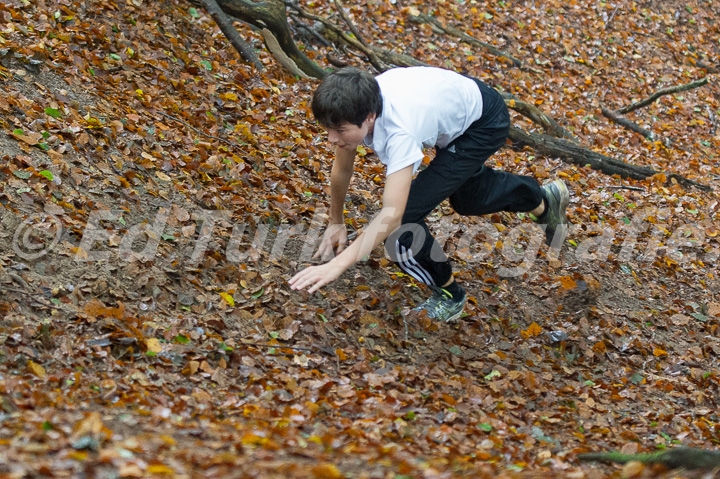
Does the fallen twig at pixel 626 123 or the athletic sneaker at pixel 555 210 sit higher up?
the fallen twig at pixel 626 123

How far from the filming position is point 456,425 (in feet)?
10.1

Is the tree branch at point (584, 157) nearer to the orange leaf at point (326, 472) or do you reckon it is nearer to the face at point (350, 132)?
the face at point (350, 132)

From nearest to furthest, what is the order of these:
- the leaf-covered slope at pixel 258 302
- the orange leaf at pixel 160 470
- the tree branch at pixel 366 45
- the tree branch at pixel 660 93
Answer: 1. the orange leaf at pixel 160 470
2. the leaf-covered slope at pixel 258 302
3. the tree branch at pixel 366 45
4. the tree branch at pixel 660 93

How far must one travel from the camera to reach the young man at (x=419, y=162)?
3104 millimetres

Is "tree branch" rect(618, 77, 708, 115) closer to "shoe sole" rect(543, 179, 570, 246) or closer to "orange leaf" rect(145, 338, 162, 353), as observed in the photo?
"shoe sole" rect(543, 179, 570, 246)

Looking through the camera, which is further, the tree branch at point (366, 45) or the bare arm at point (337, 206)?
the tree branch at point (366, 45)

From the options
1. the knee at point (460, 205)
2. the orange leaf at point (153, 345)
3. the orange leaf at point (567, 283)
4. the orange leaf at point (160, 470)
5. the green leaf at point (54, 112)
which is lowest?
the orange leaf at point (153, 345)

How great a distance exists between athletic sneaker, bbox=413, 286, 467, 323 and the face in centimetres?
129

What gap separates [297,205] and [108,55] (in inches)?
82.2

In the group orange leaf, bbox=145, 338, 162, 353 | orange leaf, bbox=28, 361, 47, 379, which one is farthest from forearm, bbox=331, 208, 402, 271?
orange leaf, bbox=28, 361, 47, 379

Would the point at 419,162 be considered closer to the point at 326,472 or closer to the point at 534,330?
the point at 326,472

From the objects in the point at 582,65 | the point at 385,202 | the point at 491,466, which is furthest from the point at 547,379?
the point at 582,65

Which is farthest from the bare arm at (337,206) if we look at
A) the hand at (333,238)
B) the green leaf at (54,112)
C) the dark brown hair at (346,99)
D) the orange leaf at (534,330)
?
the green leaf at (54,112)

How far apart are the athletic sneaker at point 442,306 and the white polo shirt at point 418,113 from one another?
1.04 meters
